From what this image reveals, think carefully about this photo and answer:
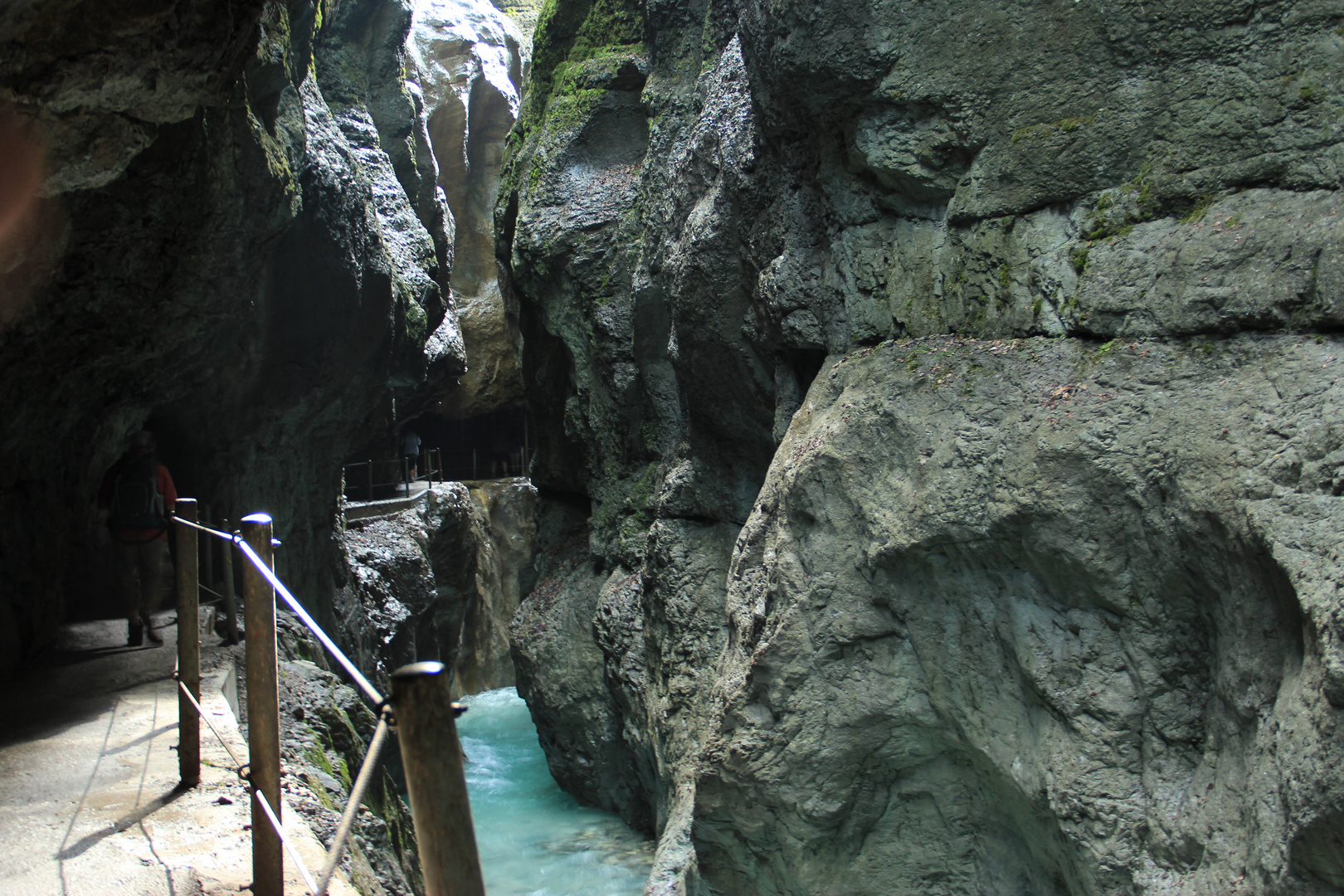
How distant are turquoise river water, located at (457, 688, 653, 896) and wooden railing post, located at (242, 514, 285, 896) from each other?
546 centimetres

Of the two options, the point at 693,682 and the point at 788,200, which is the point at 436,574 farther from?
the point at 788,200

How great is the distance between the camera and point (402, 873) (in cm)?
508

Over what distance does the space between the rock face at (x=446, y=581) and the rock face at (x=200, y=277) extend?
1.40 metres

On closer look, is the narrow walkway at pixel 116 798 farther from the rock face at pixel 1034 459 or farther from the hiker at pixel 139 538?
the rock face at pixel 1034 459

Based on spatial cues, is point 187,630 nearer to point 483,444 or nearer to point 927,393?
point 927,393

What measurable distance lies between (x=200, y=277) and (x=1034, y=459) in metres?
5.72

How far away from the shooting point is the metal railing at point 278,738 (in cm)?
140

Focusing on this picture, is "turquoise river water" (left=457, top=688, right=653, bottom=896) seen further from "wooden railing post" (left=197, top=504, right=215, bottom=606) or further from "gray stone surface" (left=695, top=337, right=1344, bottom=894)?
"gray stone surface" (left=695, top=337, right=1344, bottom=894)

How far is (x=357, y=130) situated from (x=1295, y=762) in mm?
12063

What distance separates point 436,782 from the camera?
4.61ft

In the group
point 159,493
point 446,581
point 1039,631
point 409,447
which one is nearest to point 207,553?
point 159,493

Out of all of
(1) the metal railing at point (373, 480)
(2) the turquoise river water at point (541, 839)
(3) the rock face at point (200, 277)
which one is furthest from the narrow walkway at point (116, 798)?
(1) the metal railing at point (373, 480)

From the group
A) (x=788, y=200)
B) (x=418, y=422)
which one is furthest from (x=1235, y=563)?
(x=418, y=422)

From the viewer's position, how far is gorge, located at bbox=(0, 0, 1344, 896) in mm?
3104
